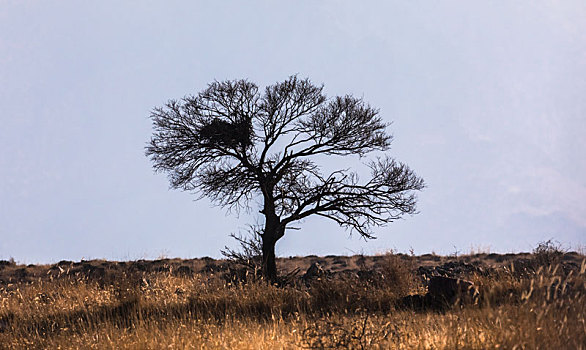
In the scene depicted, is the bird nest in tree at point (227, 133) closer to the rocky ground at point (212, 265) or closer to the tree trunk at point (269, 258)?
the tree trunk at point (269, 258)

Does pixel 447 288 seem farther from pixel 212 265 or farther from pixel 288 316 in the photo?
pixel 212 265

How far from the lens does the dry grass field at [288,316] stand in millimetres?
5664

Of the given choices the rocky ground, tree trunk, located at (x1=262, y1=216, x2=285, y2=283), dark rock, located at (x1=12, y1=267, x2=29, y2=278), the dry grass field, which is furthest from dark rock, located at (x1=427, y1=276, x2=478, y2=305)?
dark rock, located at (x1=12, y1=267, x2=29, y2=278)

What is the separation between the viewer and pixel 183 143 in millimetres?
18312

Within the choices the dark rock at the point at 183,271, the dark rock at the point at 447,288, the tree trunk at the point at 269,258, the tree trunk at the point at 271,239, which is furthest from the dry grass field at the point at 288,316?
the dark rock at the point at 183,271

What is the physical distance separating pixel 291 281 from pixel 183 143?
6.36 meters

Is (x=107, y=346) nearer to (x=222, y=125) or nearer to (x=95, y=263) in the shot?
(x=222, y=125)

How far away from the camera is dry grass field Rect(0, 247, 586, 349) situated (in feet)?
18.6

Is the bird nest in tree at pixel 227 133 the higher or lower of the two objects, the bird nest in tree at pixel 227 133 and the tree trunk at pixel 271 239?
the higher

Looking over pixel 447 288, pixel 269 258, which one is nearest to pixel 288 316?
pixel 447 288

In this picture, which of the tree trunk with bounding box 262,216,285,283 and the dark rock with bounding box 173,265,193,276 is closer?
the tree trunk with bounding box 262,216,285,283

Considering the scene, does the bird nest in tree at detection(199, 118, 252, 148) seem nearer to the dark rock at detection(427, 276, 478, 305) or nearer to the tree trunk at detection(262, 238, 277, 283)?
the tree trunk at detection(262, 238, 277, 283)

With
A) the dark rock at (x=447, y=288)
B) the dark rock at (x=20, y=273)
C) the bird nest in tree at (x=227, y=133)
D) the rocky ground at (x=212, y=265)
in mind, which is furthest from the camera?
the dark rock at (x=20, y=273)

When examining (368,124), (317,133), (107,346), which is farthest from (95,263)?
(107,346)
